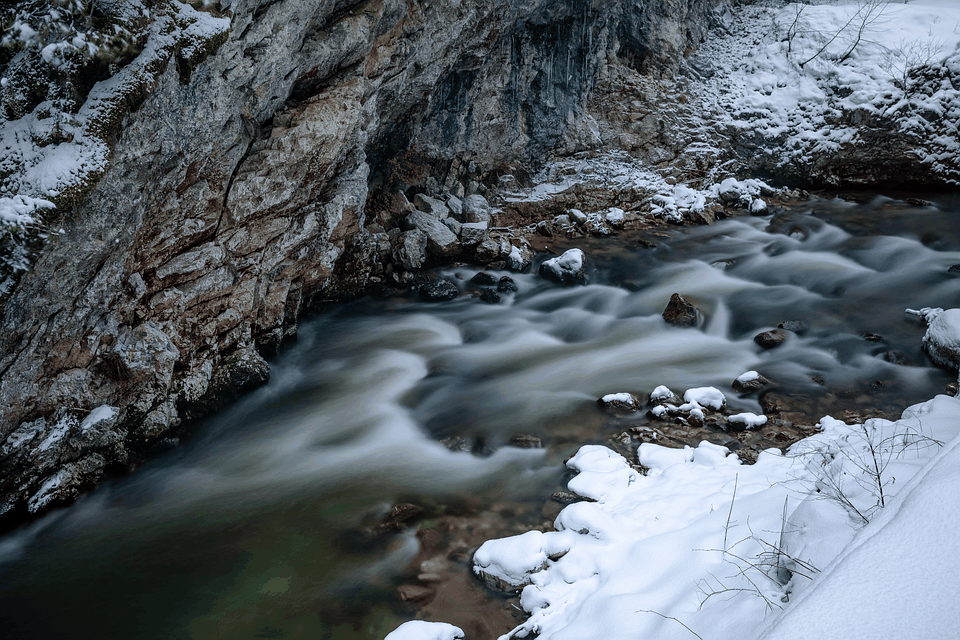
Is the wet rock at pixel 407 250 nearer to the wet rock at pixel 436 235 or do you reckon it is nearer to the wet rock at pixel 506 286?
the wet rock at pixel 436 235

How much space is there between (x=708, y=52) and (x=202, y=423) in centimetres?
1322

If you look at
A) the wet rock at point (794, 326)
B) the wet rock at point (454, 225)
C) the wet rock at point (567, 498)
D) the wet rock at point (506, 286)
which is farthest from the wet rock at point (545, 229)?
the wet rock at point (567, 498)

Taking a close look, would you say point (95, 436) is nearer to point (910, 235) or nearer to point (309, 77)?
point (309, 77)

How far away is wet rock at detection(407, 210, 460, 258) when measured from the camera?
9039 millimetres

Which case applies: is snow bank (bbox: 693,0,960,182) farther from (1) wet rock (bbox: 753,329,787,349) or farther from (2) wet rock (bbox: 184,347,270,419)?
(2) wet rock (bbox: 184,347,270,419)

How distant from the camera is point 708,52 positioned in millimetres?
12891

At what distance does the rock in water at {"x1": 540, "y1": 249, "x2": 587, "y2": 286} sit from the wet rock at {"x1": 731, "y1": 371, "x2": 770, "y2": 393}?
3.61 m

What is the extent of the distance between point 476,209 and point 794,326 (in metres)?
5.42

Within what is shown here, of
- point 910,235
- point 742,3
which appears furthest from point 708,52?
point 910,235

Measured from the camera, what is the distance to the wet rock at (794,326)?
7.07 meters

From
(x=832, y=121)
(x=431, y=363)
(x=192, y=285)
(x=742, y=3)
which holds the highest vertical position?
(x=742, y=3)

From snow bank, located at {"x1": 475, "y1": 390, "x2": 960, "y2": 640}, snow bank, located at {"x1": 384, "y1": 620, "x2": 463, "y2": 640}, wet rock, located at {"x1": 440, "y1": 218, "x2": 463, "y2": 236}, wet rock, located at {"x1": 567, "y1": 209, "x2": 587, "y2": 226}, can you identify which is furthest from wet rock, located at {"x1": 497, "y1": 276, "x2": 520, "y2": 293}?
snow bank, located at {"x1": 384, "y1": 620, "x2": 463, "y2": 640}

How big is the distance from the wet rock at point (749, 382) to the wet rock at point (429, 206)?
5622 millimetres

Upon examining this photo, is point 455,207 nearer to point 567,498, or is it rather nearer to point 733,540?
point 567,498
